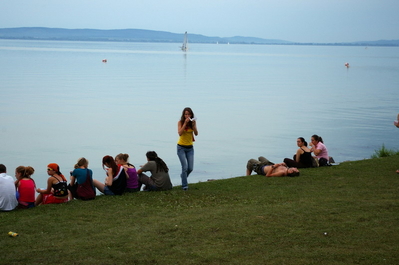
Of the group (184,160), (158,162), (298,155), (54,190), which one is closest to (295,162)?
(298,155)

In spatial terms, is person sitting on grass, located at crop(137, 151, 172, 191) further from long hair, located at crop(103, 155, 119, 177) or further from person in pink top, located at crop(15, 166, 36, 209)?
person in pink top, located at crop(15, 166, 36, 209)

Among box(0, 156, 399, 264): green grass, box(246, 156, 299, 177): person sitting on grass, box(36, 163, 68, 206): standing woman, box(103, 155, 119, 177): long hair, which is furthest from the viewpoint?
box(246, 156, 299, 177): person sitting on grass

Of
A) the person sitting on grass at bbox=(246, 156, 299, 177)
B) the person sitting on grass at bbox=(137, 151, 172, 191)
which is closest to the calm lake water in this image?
the person sitting on grass at bbox=(246, 156, 299, 177)

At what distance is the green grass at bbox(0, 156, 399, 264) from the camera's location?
6.52m

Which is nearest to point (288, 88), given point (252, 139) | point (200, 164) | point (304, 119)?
point (304, 119)

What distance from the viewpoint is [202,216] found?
8.43 meters

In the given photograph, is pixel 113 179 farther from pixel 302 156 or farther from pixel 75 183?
pixel 302 156

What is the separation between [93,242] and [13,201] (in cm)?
266

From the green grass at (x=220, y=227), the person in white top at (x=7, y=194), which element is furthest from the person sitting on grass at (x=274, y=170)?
the person in white top at (x=7, y=194)

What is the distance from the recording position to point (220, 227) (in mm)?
7777

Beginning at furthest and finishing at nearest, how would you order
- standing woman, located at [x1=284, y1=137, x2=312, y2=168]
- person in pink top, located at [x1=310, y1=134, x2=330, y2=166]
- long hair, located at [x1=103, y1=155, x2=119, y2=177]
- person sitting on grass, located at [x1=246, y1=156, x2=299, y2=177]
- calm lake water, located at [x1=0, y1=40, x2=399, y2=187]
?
1. calm lake water, located at [x1=0, y1=40, x2=399, y2=187]
2. person in pink top, located at [x1=310, y1=134, x2=330, y2=166]
3. standing woman, located at [x1=284, y1=137, x2=312, y2=168]
4. person sitting on grass, located at [x1=246, y1=156, x2=299, y2=177]
5. long hair, located at [x1=103, y1=155, x2=119, y2=177]

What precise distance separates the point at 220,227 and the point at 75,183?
3.54 m

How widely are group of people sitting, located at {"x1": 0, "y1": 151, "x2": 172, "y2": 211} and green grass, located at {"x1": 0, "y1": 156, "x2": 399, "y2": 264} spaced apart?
0.30 m

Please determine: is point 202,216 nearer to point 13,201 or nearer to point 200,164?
point 13,201
